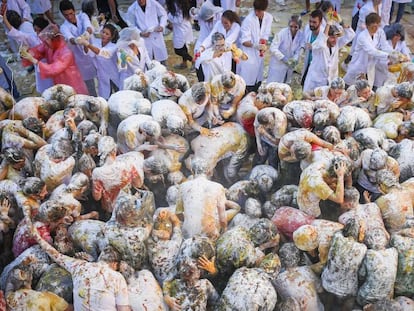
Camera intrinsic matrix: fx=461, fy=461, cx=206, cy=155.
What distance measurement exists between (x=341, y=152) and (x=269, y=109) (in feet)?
2.73

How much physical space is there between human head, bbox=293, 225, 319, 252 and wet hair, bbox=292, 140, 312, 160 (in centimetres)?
85

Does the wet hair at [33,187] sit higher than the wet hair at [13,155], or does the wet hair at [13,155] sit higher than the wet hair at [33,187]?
the wet hair at [13,155]

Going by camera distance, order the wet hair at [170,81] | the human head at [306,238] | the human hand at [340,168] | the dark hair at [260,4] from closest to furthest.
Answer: the human head at [306,238] → the human hand at [340,168] → the wet hair at [170,81] → the dark hair at [260,4]

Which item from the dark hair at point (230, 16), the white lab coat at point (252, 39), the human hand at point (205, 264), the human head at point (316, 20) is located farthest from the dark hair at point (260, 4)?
the human hand at point (205, 264)

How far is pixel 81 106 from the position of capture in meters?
4.84

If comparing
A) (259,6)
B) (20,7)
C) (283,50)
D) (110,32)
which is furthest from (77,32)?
(283,50)

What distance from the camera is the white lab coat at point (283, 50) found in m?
6.28

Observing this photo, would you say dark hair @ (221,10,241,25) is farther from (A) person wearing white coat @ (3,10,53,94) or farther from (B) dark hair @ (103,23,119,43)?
(A) person wearing white coat @ (3,10,53,94)

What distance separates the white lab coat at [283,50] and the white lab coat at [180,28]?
66.0 inches

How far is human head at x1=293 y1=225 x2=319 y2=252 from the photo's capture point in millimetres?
3461

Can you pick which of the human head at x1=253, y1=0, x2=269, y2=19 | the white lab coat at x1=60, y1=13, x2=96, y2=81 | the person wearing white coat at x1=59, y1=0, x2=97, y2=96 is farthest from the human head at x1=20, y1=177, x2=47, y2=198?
the human head at x1=253, y1=0, x2=269, y2=19

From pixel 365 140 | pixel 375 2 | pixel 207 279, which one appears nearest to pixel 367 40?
pixel 375 2

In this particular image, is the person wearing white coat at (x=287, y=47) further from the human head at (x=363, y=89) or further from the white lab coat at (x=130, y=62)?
the white lab coat at (x=130, y=62)

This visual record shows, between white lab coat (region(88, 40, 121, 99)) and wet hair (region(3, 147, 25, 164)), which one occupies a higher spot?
white lab coat (region(88, 40, 121, 99))
